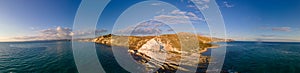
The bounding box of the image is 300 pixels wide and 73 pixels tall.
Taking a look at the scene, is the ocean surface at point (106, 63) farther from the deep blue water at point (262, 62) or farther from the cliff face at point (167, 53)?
the cliff face at point (167, 53)

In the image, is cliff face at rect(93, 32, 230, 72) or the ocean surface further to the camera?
the ocean surface

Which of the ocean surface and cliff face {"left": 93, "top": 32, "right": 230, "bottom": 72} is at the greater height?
cliff face {"left": 93, "top": 32, "right": 230, "bottom": 72}

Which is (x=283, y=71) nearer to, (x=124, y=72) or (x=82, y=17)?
(x=124, y=72)

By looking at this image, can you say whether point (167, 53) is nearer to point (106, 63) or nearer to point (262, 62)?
point (106, 63)

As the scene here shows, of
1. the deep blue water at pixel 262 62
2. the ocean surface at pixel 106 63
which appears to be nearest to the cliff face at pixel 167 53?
the ocean surface at pixel 106 63

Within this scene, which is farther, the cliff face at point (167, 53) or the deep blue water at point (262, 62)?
the deep blue water at point (262, 62)

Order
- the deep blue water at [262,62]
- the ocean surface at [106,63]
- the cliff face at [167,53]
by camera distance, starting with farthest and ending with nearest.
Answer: the deep blue water at [262,62] → the ocean surface at [106,63] → the cliff face at [167,53]

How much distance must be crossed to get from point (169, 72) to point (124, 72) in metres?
6.30

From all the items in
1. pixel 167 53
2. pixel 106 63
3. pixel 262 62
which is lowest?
pixel 262 62

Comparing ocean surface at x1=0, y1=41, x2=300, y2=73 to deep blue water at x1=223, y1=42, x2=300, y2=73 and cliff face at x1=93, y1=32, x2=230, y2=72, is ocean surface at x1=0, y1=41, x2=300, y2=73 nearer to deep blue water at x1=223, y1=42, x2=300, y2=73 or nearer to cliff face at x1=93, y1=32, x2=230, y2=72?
deep blue water at x1=223, y1=42, x2=300, y2=73

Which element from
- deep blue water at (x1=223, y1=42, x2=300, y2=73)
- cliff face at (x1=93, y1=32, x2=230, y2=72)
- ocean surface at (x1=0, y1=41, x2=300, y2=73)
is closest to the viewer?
cliff face at (x1=93, y1=32, x2=230, y2=72)

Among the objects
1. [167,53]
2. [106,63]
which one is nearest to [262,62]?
[167,53]

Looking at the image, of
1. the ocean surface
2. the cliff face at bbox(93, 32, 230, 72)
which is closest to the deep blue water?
the ocean surface

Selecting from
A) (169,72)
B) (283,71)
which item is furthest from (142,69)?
(283,71)
